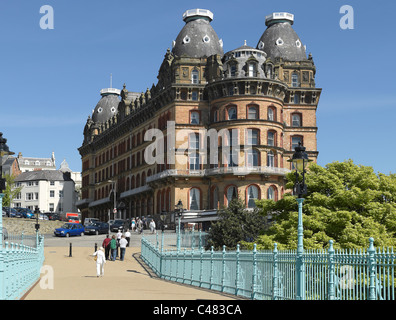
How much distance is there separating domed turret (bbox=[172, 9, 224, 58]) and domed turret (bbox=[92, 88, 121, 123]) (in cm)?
3460

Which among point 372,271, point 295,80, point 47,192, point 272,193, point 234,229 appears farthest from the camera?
point 47,192

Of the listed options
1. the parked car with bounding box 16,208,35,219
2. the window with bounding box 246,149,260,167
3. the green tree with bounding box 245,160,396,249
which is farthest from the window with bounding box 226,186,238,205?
the parked car with bounding box 16,208,35,219

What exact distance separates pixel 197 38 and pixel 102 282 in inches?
2018

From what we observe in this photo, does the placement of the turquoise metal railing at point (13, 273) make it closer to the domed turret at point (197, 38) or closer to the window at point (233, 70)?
the window at point (233, 70)

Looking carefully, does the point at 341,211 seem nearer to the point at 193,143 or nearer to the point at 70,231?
the point at 193,143

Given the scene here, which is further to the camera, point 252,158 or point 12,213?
point 12,213

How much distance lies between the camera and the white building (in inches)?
5536

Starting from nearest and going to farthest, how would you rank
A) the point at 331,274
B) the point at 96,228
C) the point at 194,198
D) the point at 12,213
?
the point at 331,274 → the point at 96,228 → the point at 194,198 → the point at 12,213

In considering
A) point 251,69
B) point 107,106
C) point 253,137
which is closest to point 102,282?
point 253,137

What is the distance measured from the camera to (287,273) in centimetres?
1847

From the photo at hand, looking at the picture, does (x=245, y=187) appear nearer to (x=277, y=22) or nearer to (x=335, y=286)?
(x=277, y=22)

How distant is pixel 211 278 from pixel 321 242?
1225 cm

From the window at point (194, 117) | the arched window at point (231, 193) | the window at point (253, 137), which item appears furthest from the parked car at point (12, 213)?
the window at point (253, 137)
